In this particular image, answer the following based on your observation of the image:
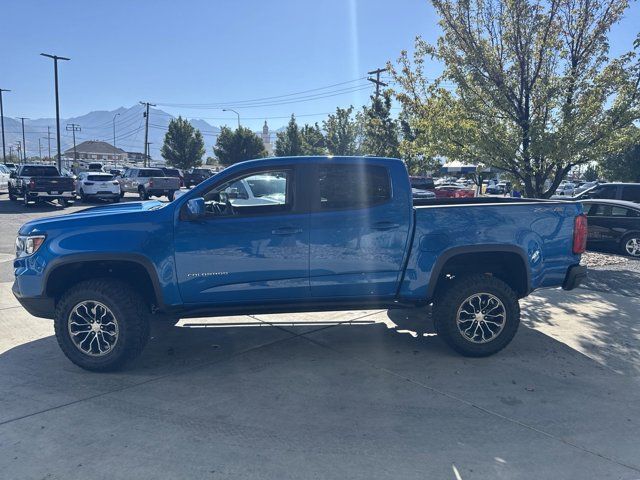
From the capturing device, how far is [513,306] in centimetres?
461

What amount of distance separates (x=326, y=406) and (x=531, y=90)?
25.7 feet

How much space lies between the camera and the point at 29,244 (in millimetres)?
4266

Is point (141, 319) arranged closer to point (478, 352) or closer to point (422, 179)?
point (478, 352)

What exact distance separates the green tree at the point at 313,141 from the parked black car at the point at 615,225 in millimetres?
29488

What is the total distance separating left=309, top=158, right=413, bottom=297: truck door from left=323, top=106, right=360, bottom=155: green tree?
3457 cm

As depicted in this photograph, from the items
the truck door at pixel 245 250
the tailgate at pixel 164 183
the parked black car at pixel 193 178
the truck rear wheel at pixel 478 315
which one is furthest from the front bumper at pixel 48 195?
the truck rear wheel at pixel 478 315

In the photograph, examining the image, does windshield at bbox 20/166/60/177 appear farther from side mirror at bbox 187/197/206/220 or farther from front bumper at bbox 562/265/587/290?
front bumper at bbox 562/265/587/290

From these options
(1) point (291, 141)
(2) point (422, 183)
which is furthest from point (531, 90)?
(1) point (291, 141)

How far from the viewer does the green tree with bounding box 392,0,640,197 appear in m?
8.61

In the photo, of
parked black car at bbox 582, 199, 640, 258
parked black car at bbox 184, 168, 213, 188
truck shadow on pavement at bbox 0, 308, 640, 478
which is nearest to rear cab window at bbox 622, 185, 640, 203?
parked black car at bbox 582, 199, 640, 258

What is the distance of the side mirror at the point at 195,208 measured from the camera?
161 inches

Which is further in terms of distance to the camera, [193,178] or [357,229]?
[193,178]

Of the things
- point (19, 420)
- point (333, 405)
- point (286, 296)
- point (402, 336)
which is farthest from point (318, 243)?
point (19, 420)

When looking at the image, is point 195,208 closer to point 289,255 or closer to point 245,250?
point 245,250
